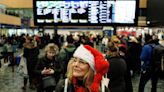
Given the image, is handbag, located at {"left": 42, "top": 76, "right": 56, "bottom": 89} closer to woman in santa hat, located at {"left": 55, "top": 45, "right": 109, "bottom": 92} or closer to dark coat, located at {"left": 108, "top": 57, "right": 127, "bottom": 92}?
dark coat, located at {"left": 108, "top": 57, "right": 127, "bottom": 92}

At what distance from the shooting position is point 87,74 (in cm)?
307

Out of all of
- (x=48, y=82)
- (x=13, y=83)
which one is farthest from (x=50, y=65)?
(x=13, y=83)

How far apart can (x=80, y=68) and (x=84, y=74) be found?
0.06 meters

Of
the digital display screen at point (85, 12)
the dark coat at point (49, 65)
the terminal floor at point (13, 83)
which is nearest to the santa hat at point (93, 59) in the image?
the dark coat at point (49, 65)

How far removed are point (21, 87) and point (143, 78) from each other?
465cm

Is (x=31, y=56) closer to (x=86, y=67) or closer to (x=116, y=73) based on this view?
(x=116, y=73)

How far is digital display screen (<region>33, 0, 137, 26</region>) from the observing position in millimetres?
9836

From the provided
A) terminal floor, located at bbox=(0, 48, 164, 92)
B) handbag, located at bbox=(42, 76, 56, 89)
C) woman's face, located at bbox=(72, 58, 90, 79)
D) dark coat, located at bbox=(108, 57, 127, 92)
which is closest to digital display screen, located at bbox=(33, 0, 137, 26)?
terminal floor, located at bbox=(0, 48, 164, 92)

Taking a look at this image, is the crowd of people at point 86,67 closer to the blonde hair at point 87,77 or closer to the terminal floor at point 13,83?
the blonde hair at point 87,77

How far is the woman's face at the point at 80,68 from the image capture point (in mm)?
3035

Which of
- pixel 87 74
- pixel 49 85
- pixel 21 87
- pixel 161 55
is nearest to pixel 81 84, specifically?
pixel 87 74

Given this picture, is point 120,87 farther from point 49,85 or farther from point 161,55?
point 161,55

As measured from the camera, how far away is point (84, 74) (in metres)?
3.06

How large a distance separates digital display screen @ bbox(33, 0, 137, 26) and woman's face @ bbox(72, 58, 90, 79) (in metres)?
6.74
